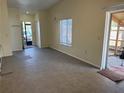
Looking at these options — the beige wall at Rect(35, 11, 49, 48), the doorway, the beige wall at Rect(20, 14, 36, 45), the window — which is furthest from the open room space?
the doorway

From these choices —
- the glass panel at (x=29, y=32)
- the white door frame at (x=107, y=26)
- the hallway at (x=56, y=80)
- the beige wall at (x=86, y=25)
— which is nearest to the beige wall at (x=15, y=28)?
the glass panel at (x=29, y=32)

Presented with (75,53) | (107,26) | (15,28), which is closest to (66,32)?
(75,53)

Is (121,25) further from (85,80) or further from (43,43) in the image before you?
(43,43)

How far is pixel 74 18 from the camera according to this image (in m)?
5.38

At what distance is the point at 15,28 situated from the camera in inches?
279

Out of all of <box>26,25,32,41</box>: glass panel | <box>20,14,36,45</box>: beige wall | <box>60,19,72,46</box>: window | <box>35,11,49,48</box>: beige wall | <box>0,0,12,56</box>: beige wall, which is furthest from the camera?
<box>26,25,32,41</box>: glass panel

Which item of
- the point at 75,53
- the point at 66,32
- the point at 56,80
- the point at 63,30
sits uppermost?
the point at 63,30

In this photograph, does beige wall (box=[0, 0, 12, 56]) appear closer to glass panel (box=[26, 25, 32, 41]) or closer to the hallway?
the hallway

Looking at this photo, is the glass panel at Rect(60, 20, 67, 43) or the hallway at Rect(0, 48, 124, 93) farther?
the glass panel at Rect(60, 20, 67, 43)

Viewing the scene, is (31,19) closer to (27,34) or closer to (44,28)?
(27,34)

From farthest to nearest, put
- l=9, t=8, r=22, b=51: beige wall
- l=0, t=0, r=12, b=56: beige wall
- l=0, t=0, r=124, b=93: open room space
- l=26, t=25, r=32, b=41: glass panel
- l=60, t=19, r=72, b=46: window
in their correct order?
1. l=26, t=25, r=32, b=41: glass panel
2. l=9, t=8, r=22, b=51: beige wall
3. l=60, t=19, r=72, b=46: window
4. l=0, t=0, r=12, b=56: beige wall
5. l=0, t=0, r=124, b=93: open room space

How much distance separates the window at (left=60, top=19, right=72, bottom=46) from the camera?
6098 mm

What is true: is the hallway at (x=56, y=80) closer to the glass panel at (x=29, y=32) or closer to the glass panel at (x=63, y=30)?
the glass panel at (x=63, y=30)

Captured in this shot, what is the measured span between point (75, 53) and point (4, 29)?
386 centimetres
